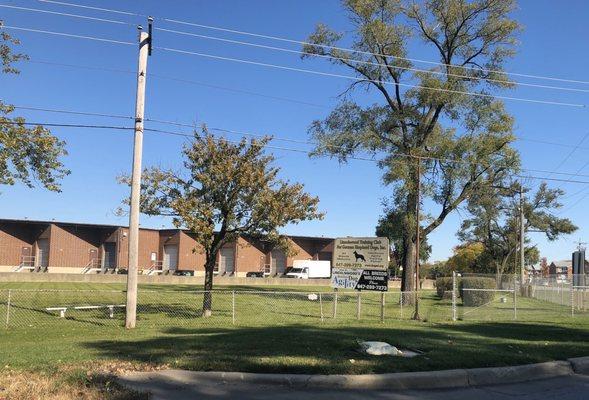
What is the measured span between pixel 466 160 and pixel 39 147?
23129 mm

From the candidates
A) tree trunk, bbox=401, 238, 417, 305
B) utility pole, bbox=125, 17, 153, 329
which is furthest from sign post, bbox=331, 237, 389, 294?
tree trunk, bbox=401, 238, 417, 305

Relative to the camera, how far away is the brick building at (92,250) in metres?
68.1

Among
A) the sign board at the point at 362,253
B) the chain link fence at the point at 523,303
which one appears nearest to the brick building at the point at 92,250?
the chain link fence at the point at 523,303

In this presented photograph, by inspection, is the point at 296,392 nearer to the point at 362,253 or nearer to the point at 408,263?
the point at 362,253

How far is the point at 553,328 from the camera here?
16.9 metres

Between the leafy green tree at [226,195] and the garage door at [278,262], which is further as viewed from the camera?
the garage door at [278,262]

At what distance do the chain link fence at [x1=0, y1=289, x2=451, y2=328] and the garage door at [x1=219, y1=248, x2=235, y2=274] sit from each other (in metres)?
43.8

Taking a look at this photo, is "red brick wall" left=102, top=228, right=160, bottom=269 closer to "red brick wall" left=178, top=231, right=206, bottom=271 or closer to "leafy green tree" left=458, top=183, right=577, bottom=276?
"red brick wall" left=178, top=231, right=206, bottom=271

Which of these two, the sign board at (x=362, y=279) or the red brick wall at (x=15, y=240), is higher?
the red brick wall at (x=15, y=240)

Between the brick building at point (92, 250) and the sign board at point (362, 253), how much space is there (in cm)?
4108

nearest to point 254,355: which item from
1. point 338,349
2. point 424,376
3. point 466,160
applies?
point 338,349

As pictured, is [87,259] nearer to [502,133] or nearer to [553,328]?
[502,133]

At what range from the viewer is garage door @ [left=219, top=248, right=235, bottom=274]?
79812mm

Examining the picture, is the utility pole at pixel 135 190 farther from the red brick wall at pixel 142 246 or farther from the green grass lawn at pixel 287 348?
the red brick wall at pixel 142 246
